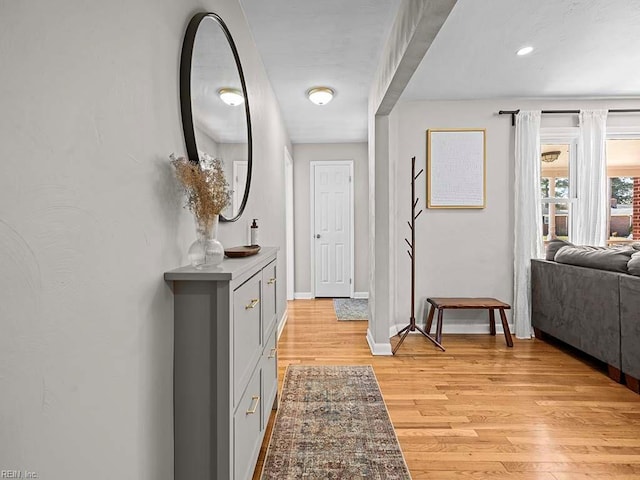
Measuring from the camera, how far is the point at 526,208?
399cm

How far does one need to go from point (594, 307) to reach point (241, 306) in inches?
115

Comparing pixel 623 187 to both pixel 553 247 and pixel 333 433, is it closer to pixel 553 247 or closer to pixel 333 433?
pixel 553 247

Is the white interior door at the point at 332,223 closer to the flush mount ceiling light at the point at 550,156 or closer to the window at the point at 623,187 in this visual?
the flush mount ceiling light at the point at 550,156

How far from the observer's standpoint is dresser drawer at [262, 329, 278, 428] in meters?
1.82

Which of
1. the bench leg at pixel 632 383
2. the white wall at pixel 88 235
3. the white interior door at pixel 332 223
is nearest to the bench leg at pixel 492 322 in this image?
the bench leg at pixel 632 383

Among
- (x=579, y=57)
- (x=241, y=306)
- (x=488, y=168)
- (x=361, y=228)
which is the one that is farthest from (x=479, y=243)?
(x=241, y=306)

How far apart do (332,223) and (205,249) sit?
16.3 ft

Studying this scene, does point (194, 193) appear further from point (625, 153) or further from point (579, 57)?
point (625, 153)

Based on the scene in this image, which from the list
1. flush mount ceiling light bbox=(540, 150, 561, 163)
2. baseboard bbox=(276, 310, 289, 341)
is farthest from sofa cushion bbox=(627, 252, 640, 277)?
baseboard bbox=(276, 310, 289, 341)

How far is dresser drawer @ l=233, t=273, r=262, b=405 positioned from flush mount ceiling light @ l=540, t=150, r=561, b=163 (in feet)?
12.4

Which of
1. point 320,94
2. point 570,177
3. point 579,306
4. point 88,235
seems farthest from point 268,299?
point 570,177

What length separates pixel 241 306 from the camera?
1344 millimetres

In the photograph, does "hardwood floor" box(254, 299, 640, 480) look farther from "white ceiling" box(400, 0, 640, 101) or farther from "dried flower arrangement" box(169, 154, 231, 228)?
"white ceiling" box(400, 0, 640, 101)

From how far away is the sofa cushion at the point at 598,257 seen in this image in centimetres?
284
